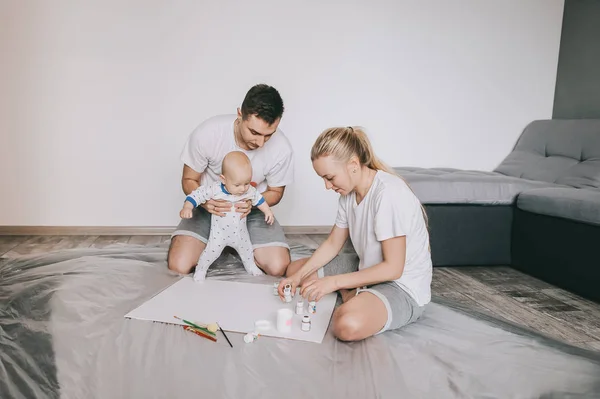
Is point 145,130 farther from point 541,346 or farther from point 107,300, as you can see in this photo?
point 541,346

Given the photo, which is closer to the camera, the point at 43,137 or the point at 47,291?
the point at 47,291

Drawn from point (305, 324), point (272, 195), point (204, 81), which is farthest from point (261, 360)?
point (204, 81)

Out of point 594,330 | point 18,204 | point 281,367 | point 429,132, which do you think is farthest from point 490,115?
point 18,204

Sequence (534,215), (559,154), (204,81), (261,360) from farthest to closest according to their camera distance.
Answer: (204,81) → (559,154) → (534,215) → (261,360)

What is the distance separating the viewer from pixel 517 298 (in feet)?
7.17

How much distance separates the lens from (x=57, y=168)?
10.7 ft

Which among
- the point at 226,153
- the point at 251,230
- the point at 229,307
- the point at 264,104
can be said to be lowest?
the point at 229,307

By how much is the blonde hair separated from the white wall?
1879 mm

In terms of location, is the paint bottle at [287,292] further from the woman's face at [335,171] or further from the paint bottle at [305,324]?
the woman's face at [335,171]

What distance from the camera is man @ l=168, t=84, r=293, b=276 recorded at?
2.14m

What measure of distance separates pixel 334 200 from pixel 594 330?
2.04 metres

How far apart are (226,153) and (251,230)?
38 centimetres

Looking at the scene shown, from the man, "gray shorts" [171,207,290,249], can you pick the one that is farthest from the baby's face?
"gray shorts" [171,207,290,249]

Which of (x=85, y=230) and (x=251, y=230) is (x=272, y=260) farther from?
(x=85, y=230)
